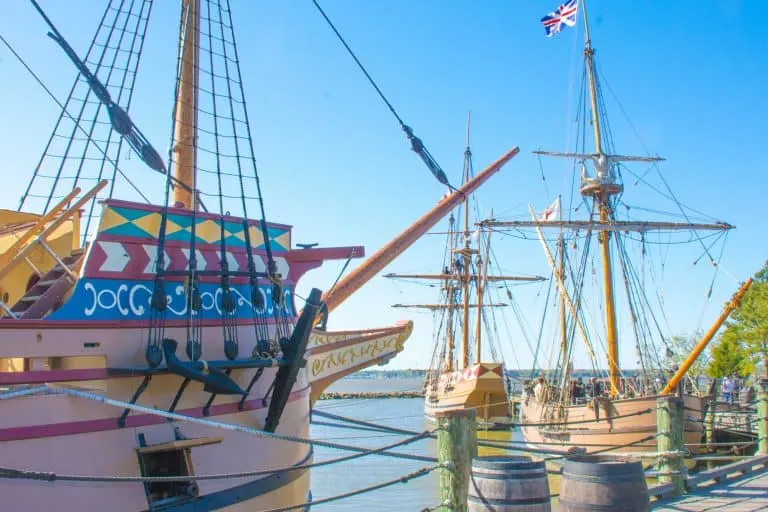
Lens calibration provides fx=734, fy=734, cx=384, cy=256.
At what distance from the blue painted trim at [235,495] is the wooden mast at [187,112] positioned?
328cm

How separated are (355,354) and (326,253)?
249 centimetres

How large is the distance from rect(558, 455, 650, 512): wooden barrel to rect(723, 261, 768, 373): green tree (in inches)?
1165

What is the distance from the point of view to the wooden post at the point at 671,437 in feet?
23.5

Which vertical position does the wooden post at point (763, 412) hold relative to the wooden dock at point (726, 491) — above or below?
above

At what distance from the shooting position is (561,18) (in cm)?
2406

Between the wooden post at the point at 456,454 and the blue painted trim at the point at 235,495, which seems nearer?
the wooden post at the point at 456,454

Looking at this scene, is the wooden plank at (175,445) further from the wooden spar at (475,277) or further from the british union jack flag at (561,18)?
the wooden spar at (475,277)

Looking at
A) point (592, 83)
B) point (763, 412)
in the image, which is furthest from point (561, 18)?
point (763, 412)

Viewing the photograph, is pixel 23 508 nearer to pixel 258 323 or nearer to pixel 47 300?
pixel 47 300

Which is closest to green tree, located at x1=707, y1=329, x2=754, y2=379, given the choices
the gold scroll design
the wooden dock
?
the gold scroll design

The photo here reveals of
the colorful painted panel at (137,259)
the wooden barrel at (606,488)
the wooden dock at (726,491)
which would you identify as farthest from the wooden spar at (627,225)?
the wooden barrel at (606,488)

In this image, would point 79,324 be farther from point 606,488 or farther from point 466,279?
point 466,279

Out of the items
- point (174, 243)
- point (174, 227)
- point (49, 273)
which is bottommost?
point (49, 273)

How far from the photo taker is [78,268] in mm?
7070
